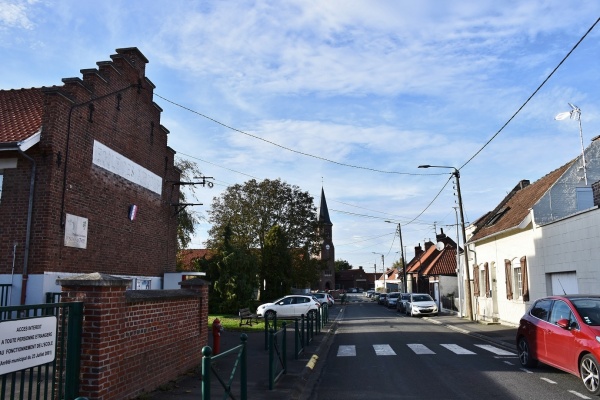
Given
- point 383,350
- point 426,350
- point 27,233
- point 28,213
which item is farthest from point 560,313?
point 28,213

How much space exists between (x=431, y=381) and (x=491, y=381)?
112cm

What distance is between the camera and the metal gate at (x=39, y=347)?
4.44 m

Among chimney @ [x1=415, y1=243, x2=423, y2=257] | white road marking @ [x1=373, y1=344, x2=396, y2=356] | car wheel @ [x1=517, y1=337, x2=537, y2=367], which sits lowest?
white road marking @ [x1=373, y1=344, x2=396, y2=356]

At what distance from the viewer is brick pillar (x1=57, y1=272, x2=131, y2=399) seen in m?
6.32

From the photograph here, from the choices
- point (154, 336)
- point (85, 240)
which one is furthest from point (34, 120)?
point (154, 336)

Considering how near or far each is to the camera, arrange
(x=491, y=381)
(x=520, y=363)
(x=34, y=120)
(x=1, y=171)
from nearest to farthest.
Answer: (x=491, y=381)
(x=520, y=363)
(x=1, y=171)
(x=34, y=120)

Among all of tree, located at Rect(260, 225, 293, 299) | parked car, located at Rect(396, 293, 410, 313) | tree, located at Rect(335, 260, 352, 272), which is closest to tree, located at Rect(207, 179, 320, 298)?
tree, located at Rect(260, 225, 293, 299)

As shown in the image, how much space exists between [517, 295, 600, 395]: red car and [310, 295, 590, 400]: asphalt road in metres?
0.33

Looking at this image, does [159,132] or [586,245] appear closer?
[586,245]

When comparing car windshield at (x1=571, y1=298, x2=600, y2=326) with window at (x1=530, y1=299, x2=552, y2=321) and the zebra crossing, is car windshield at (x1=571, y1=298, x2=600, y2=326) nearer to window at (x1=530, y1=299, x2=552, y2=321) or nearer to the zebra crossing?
window at (x1=530, y1=299, x2=552, y2=321)

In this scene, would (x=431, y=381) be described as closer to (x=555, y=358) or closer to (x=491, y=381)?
(x=491, y=381)

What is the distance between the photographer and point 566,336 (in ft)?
29.9

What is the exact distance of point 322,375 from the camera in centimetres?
1076

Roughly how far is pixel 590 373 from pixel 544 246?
12.4 m
